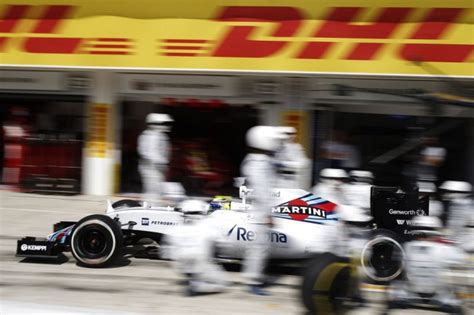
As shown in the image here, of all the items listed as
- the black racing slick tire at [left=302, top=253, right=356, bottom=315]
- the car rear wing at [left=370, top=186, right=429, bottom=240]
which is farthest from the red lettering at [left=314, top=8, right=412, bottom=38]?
the black racing slick tire at [left=302, top=253, right=356, bottom=315]

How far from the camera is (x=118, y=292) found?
20.9 ft

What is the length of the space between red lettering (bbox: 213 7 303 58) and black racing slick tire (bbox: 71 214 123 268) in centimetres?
556

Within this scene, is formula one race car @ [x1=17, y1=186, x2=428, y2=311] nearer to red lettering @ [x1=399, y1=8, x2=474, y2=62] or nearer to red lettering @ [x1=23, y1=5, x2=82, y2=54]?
red lettering @ [x1=399, y1=8, x2=474, y2=62]

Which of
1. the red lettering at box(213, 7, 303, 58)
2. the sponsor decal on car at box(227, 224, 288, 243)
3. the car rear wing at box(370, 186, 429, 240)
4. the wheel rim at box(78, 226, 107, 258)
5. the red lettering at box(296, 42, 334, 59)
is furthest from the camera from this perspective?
the red lettering at box(213, 7, 303, 58)

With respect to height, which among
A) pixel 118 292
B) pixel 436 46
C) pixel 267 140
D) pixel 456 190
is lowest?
pixel 118 292

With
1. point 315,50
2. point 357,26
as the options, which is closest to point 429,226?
point 315,50

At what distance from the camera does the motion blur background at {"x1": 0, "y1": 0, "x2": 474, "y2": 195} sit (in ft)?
36.5

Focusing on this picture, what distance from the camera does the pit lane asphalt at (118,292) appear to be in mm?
5816

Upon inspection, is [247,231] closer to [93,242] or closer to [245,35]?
[93,242]

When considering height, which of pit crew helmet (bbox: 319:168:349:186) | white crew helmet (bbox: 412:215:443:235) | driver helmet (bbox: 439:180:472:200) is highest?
pit crew helmet (bbox: 319:168:349:186)

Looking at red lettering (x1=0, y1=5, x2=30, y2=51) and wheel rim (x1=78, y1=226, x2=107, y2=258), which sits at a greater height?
red lettering (x1=0, y1=5, x2=30, y2=51)

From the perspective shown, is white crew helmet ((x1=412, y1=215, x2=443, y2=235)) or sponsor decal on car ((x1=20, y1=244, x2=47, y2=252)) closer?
white crew helmet ((x1=412, y1=215, x2=443, y2=235))

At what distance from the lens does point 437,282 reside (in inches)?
222

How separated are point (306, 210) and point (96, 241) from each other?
8.25 ft
